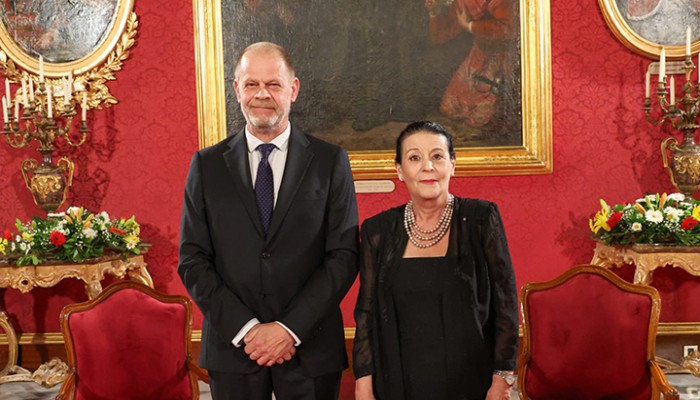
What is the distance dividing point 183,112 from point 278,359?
3352 millimetres

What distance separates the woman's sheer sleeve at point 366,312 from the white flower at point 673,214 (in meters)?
2.78

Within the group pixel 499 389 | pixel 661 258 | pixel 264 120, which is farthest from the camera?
pixel 661 258

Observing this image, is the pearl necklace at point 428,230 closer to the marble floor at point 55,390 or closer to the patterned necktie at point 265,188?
the patterned necktie at point 265,188

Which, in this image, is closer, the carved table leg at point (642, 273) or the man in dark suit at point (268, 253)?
the man in dark suit at point (268, 253)

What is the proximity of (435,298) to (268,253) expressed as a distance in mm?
566

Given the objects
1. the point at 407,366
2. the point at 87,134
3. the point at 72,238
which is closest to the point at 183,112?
the point at 87,134

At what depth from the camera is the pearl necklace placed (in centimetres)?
209

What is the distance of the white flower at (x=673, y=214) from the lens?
4160 millimetres

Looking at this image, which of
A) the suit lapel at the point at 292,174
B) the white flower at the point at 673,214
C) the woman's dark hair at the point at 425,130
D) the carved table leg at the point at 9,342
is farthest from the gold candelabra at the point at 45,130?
the white flower at the point at 673,214

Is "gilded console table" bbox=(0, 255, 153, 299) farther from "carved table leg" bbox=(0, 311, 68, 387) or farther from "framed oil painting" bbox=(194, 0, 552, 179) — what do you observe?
"framed oil painting" bbox=(194, 0, 552, 179)

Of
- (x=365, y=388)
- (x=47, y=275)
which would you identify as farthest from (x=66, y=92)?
(x=365, y=388)

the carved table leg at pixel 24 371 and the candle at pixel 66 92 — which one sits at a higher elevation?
the candle at pixel 66 92

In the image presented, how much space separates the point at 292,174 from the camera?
2.27m

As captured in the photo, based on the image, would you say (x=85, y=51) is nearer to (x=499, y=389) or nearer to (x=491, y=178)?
(x=491, y=178)
